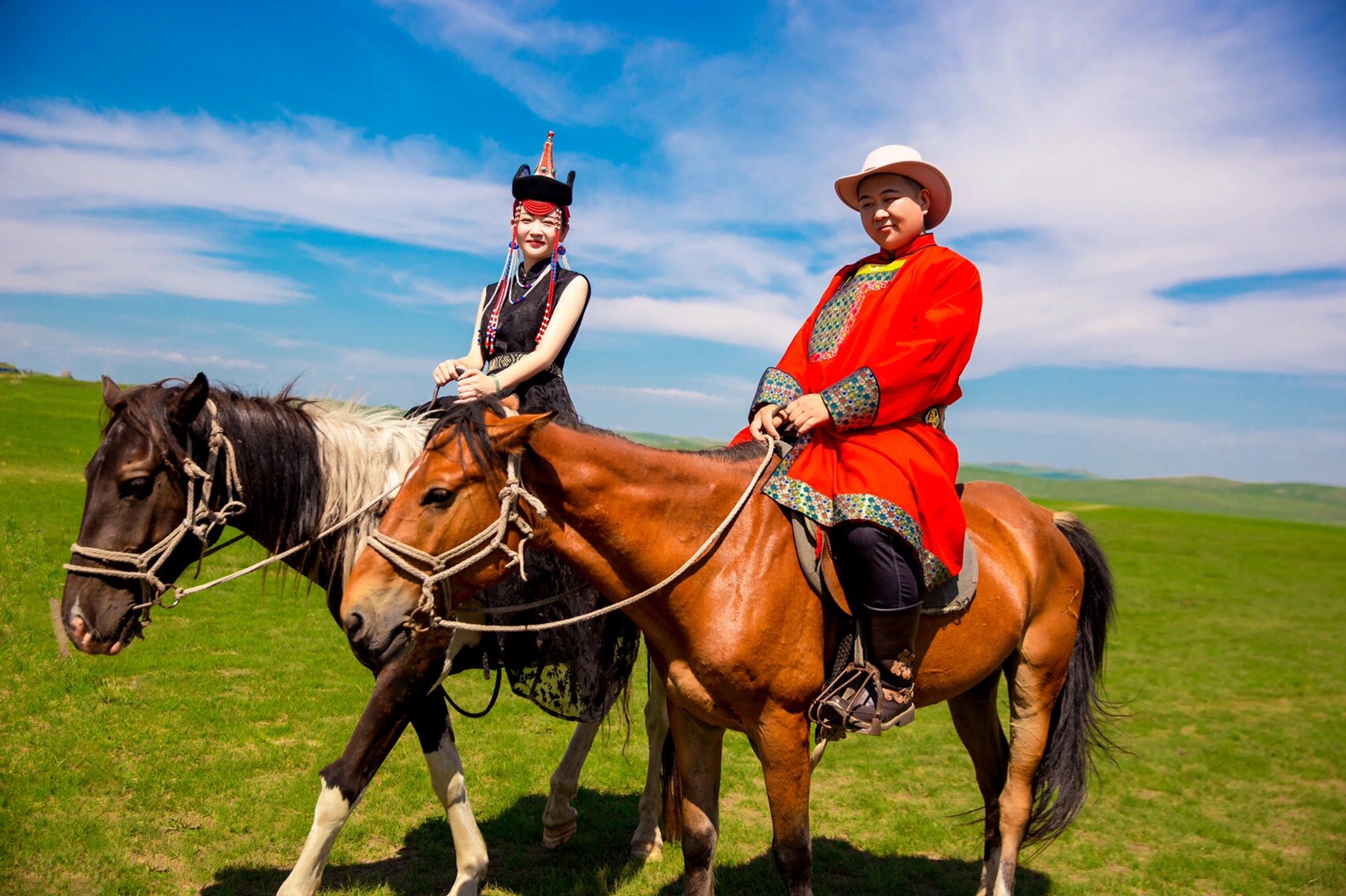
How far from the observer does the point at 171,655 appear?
7789 millimetres

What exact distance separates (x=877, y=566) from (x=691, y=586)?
0.66 metres

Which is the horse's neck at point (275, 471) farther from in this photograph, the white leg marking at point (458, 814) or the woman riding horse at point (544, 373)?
the white leg marking at point (458, 814)

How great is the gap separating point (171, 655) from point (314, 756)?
3059 millimetres

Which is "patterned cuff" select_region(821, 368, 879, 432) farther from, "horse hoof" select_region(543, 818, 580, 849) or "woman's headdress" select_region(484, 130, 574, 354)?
"horse hoof" select_region(543, 818, 580, 849)

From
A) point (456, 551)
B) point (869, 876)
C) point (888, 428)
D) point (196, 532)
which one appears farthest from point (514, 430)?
point (869, 876)

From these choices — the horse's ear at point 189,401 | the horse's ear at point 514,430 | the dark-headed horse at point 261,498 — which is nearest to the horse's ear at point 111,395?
the dark-headed horse at point 261,498

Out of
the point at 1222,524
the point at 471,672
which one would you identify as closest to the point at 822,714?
the point at 471,672

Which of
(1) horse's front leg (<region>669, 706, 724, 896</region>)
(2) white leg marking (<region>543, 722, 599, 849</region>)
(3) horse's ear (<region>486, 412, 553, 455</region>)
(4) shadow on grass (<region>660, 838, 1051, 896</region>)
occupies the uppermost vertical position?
(3) horse's ear (<region>486, 412, 553, 455</region>)

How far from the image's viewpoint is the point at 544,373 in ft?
→ 13.3

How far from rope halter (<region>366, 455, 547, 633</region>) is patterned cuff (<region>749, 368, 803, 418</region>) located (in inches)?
43.9

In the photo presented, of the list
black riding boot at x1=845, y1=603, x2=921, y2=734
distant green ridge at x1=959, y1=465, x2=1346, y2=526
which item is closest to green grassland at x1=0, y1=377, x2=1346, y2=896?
black riding boot at x1=845, y1=603, x2=921, y2=734

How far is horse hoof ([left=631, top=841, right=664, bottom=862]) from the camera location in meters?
4.73

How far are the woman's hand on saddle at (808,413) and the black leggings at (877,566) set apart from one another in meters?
0.38

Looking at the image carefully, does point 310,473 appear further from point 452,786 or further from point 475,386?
point 452,786
